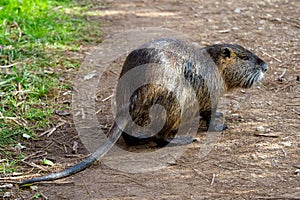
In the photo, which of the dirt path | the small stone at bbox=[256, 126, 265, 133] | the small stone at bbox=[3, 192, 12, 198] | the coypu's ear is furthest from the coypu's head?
the small stone at bbox=[3, 192, 12, 198]

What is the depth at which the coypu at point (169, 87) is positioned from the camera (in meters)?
4.26

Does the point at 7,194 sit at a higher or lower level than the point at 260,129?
lower

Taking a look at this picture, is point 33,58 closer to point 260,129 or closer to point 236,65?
point 236,65

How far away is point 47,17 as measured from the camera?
286 inches

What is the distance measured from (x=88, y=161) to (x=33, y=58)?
2.43 metres

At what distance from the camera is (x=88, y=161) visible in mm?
4129

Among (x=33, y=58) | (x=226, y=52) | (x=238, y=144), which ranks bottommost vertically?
(x=238, y=144)

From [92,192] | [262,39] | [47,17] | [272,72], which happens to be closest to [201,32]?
[262,39]

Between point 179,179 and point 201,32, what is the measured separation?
136 inches

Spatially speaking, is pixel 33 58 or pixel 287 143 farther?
pixel 33 58

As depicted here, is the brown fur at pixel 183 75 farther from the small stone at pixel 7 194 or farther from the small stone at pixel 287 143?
the small stone at pixel 7 194

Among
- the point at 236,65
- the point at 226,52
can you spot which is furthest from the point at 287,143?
the point at 226,52

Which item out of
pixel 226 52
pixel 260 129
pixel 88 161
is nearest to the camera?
pixel 88 161

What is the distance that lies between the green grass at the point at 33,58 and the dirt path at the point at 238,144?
1.24 ft
